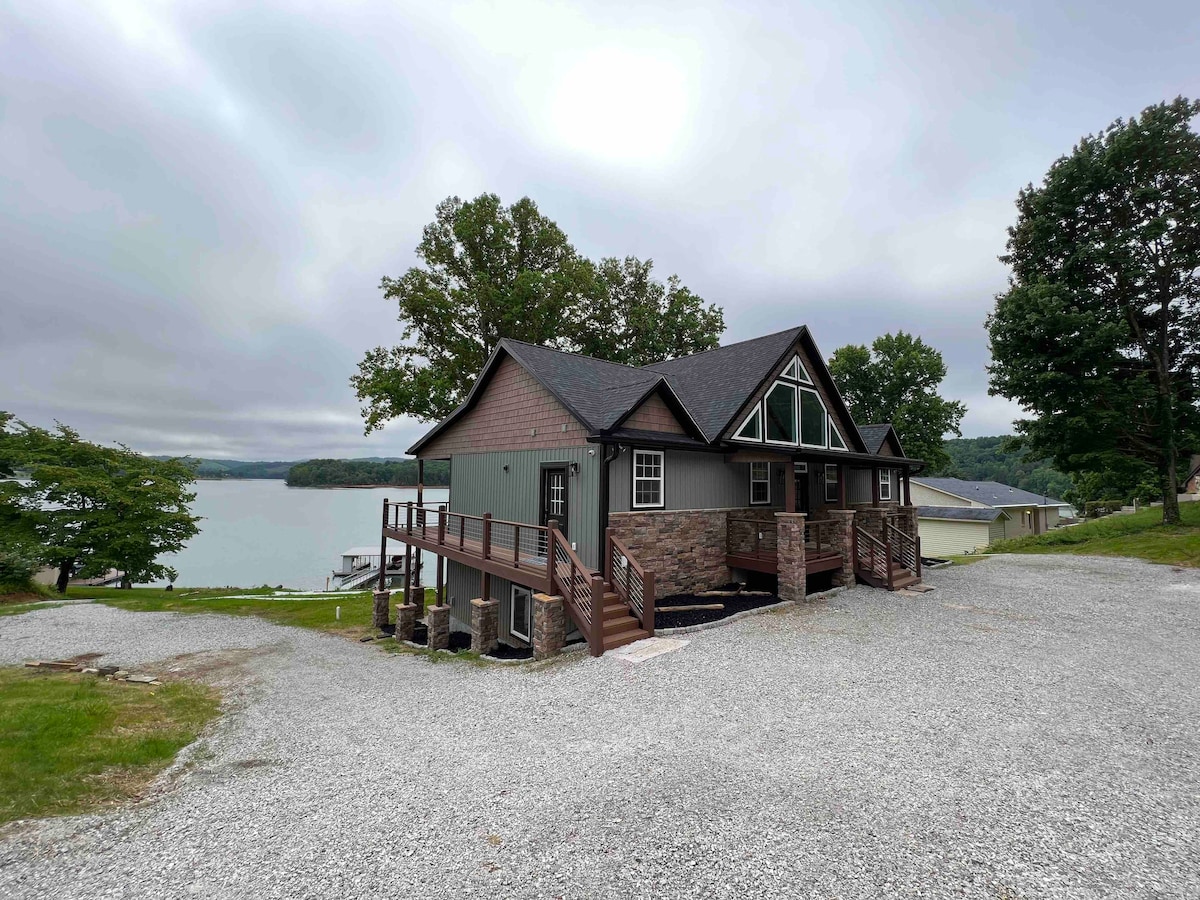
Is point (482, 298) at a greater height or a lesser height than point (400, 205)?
lesser

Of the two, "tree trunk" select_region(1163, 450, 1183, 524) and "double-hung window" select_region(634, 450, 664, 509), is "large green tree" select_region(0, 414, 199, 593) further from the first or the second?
"tree trunk" select_region(1163, 450, 1183, 524)

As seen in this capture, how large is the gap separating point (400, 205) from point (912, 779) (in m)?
23.2

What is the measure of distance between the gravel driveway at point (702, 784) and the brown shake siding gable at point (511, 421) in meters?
5.63

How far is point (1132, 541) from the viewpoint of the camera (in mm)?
20406

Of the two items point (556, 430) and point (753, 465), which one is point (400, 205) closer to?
point (556, 430)

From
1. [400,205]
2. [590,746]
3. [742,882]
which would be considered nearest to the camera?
[742,882]

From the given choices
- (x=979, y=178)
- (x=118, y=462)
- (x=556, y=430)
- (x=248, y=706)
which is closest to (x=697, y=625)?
(x=556, y=430)

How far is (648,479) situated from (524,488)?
3.64m

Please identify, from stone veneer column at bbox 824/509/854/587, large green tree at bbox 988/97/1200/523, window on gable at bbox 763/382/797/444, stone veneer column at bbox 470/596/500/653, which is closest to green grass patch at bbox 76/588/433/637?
stone veneer column at bbox 470/596/500/653

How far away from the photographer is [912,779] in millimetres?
4902

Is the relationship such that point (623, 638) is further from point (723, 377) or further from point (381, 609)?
point (381, 609)

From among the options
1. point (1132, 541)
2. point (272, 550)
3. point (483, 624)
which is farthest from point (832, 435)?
point (272, 550)

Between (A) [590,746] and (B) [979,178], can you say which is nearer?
(A) [590,746]

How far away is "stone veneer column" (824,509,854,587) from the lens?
13.8 m
